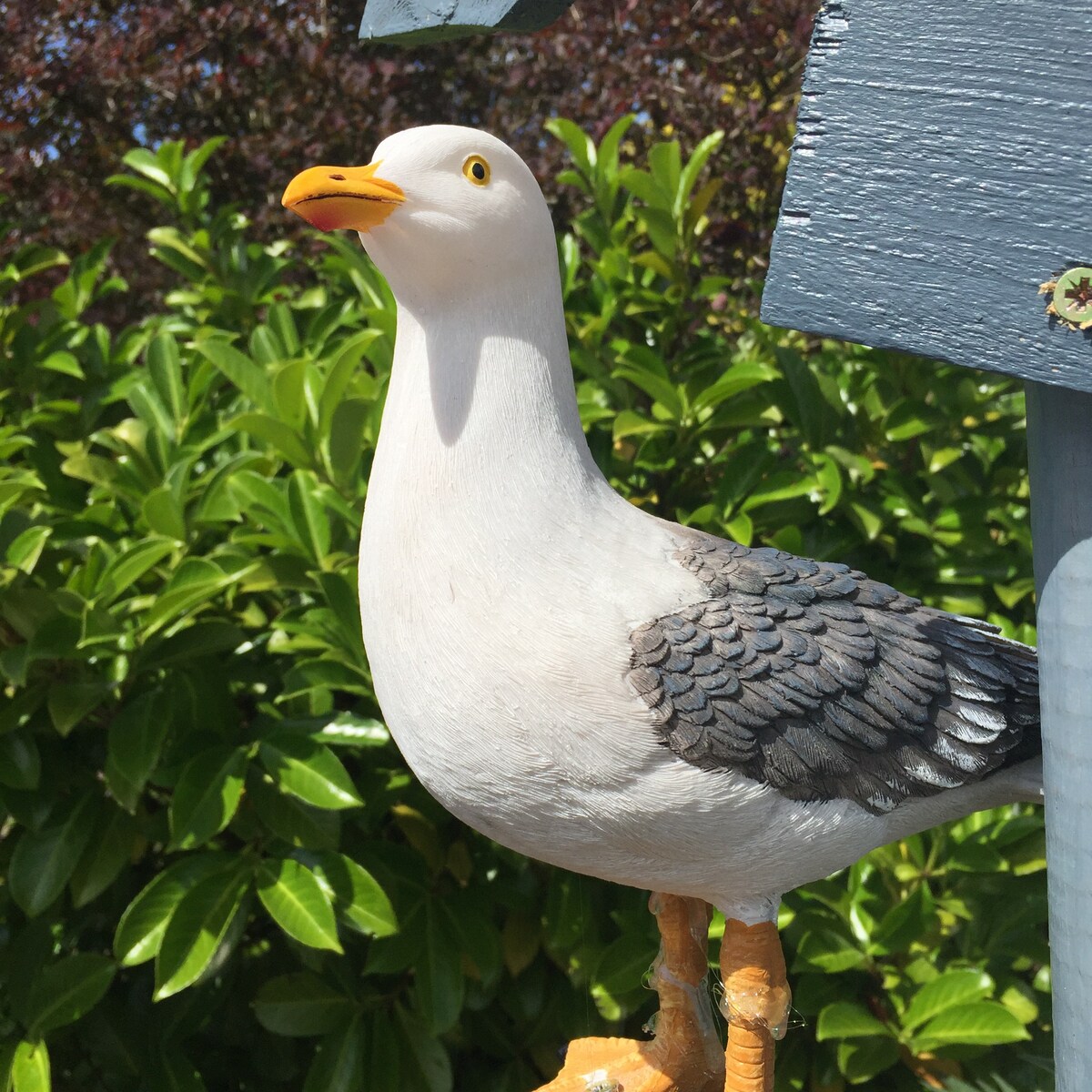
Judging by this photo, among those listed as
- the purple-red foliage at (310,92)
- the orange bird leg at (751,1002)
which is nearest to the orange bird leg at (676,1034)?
the orange bird leg at (751,1002)

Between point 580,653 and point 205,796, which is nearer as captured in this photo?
point 580,653

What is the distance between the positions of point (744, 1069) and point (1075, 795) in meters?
0.44

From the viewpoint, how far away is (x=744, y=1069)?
1067 mm

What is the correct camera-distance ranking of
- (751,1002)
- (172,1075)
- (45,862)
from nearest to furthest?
1. (751,1002)
2. (45,862)
3. (172,1075)

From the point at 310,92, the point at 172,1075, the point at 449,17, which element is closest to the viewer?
the point at 449,17

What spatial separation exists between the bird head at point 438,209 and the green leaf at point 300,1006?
1187 millimetres

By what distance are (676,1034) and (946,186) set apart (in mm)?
937

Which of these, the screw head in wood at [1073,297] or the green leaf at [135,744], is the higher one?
the screw head in wood at [1073,297]

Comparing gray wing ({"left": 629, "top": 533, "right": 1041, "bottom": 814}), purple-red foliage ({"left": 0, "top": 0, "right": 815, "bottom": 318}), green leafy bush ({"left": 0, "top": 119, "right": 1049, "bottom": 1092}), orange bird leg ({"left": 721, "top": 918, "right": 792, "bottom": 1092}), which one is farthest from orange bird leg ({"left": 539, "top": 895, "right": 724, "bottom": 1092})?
purple-red foliage ({"left": 0, "top": 0, "right": 815, "bottom": 318})

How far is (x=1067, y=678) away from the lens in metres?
0.84

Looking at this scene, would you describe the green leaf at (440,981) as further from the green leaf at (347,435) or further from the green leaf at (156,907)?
the green leaf at (347,435)

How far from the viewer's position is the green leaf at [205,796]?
148 cm

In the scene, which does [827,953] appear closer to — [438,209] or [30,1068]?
[30,1068]

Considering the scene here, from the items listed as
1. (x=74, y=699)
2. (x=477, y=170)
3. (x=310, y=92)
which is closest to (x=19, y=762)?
(x=74, y=699)
